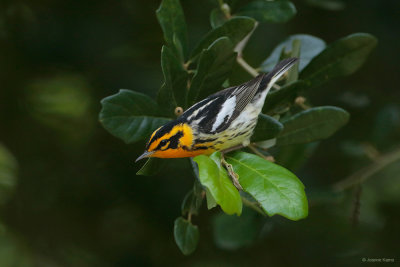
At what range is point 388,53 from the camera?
391 centimetres

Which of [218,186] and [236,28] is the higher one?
[236,28]

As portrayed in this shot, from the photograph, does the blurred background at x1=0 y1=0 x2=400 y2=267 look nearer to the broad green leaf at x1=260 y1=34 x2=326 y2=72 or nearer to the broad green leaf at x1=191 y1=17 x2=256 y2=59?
the broad green leaf at x1=260 y1=34 x2=326 y2=72

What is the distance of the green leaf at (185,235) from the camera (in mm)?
2098

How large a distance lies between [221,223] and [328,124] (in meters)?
1.31

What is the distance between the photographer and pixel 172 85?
2.06m

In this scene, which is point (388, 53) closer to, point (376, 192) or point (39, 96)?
point (376, 192)

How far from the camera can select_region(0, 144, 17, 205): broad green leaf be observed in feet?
11.5

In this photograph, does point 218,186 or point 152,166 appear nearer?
point 218,186

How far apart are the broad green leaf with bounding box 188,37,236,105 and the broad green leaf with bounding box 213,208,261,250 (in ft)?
4.11

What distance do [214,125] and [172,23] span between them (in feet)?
1.73

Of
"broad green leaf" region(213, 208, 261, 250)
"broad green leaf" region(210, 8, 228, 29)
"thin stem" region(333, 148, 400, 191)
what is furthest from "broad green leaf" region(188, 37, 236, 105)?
"thin stem" region(333, 148, 400, 191)

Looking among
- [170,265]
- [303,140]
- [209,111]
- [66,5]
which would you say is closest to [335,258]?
[170,265]

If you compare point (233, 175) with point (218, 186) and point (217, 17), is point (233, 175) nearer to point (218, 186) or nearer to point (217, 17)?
point (218, 186)

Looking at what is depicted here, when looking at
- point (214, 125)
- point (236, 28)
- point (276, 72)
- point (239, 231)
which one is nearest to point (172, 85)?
point (214, 125)
